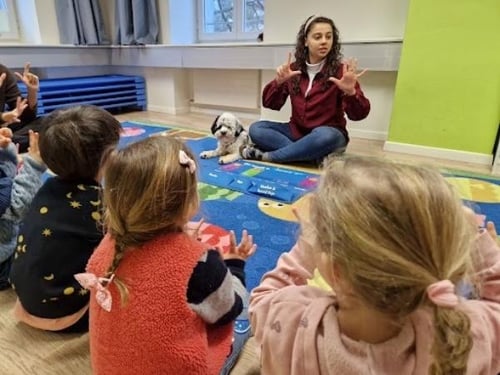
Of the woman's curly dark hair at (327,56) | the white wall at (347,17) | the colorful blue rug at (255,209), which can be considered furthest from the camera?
the white wall at (347,17)

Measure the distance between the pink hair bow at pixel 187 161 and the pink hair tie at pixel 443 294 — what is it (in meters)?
0.41

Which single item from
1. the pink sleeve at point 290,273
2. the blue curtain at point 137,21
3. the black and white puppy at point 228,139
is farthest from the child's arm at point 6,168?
the blue curtain at point 137,21

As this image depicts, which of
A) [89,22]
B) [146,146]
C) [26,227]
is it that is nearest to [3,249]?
[26,227]

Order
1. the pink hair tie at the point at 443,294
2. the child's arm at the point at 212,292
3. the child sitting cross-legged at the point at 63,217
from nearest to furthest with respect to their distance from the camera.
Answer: the pink hair tie at the point at 443,294, the child's arm at the point at 212,292, the child sitting cross-legged at the point at 63,217

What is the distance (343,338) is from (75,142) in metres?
0.71

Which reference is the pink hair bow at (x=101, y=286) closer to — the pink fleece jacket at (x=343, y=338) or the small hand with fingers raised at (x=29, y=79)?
the pink fleece jacket at (x=343, y=338)

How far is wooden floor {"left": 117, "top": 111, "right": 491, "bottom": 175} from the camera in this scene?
7.33 feet

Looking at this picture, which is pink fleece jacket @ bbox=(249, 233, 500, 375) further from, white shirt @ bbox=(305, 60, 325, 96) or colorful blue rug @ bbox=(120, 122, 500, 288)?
white shirt @ bbox=(305, 60, 325, 96)

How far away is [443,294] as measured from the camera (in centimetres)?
38

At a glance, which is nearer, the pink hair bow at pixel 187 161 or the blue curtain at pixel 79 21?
the pink hair bow at pixel 187 161

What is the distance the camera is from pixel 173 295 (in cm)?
61

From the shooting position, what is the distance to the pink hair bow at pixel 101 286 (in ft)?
1.95

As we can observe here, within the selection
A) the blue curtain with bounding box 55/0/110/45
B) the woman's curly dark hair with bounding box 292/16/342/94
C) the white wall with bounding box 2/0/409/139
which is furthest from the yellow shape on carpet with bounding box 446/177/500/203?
the blue curtain with bounding box 55/0/110/45

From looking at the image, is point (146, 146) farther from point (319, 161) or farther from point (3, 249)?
point (319, 161)
